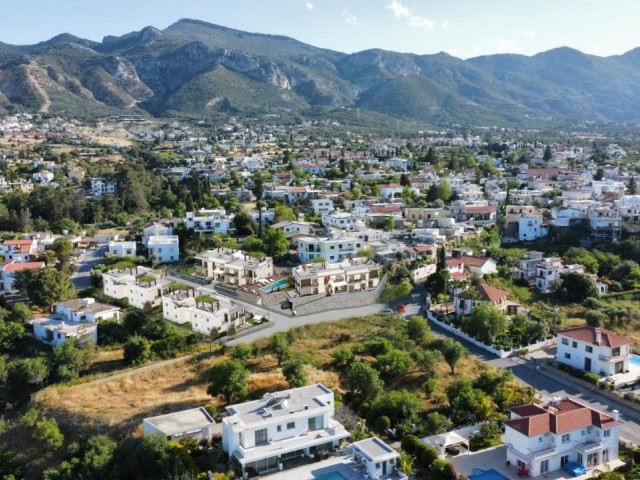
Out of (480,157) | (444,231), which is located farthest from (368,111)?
(444,231)

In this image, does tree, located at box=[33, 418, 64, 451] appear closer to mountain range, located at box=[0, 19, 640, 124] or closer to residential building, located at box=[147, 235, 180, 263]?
residential building, located at box=[147, 235, 180, 263]

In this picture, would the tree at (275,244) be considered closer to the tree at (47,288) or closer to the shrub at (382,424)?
the tree at (47,288)

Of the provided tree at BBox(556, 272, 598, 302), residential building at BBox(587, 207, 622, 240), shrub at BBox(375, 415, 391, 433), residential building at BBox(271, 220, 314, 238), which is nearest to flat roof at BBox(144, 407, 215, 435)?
shrub at BBox(375, 415, 391, 433)

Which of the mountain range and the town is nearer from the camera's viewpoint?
the town

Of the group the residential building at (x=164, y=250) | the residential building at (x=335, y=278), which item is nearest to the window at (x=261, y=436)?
the residential building at (x=335, y=278)

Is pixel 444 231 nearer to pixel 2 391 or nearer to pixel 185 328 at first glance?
pixel 185 328

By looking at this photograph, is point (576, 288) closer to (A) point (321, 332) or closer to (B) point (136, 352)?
(A) point (321, 332)
